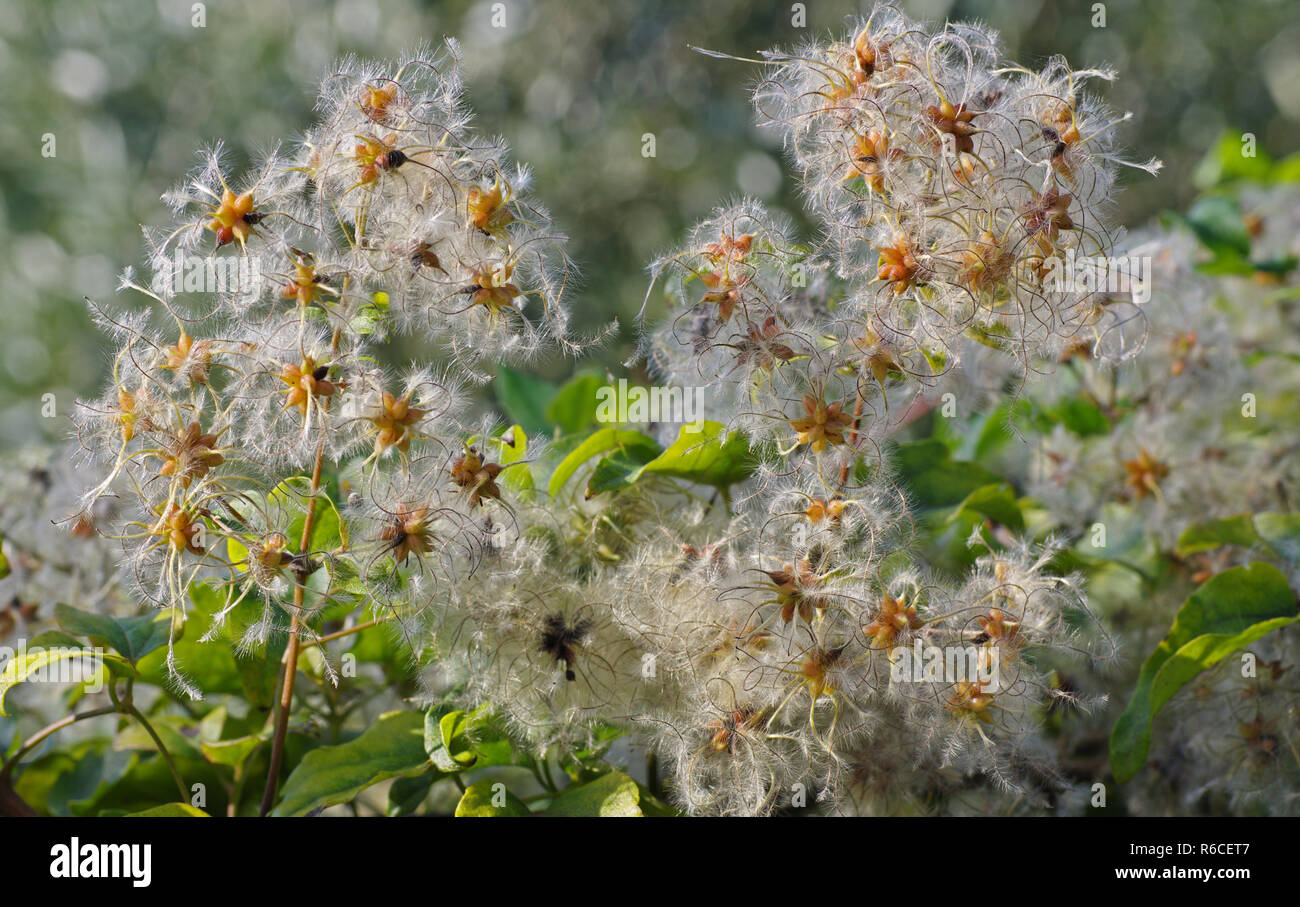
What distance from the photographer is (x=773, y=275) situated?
825mm

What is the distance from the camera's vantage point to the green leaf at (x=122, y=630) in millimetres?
851

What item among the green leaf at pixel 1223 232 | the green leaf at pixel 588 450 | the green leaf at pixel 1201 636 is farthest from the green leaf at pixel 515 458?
the green leaf at pixel 1223 232

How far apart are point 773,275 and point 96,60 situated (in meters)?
3.84

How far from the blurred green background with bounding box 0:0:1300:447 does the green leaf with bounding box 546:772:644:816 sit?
2887 mm

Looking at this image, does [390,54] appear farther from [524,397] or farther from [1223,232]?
[1223,232]

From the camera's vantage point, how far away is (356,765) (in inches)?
32.8

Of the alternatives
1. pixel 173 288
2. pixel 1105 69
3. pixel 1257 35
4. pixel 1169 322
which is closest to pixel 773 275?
pixel 1105 69

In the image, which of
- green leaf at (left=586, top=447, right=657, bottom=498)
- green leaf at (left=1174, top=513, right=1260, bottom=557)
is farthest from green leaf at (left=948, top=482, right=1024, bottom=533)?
green leaf at (left=586, top=447, right=657, bottom=498)

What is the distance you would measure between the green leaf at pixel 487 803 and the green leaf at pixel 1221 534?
0.65m

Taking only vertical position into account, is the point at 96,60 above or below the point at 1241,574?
above

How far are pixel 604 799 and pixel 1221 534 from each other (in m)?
0.62

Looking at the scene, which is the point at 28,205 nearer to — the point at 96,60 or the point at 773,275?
the point at 96,60

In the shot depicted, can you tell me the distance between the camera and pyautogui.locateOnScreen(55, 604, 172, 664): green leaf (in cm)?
85

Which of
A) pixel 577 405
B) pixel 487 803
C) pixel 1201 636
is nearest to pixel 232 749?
pixel 487 803
